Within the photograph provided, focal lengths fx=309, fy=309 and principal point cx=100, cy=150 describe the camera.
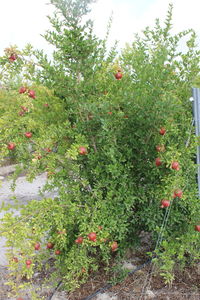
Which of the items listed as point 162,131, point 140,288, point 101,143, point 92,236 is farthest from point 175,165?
point 140,288

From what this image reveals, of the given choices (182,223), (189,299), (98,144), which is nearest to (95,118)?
(98,144)

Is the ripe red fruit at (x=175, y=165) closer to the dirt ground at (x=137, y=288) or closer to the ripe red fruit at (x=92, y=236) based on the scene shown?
the ripe red fruit at (x=92, y=236)

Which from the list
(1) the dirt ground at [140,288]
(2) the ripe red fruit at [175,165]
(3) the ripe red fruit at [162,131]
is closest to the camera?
(2) the ripe red fruit at [175,165]

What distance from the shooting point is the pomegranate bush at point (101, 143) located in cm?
202

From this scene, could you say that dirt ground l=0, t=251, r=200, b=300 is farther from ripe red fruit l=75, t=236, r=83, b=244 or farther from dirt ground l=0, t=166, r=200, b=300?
ripe red fruit l=75, t=236, r=83, b=244

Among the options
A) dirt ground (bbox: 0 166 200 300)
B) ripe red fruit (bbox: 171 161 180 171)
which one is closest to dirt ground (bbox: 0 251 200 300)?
dirt ground (bbox: 0 166 200 300)

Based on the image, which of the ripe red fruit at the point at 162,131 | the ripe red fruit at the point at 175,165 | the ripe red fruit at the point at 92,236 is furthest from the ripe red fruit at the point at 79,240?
the ripe red fruit at the point at 162,131

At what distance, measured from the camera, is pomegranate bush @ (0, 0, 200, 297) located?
79.7 inches

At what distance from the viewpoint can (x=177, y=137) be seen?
2270 mm

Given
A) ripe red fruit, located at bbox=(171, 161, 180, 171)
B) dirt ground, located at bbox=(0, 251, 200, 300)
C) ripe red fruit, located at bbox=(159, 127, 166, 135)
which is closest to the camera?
ripe red fruit, located at bbox=(171, 161, 180, 171)

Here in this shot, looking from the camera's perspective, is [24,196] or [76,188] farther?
[24,196]

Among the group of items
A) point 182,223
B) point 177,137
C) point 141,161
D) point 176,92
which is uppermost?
point 176,92

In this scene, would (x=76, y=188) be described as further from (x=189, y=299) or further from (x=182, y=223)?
(x=189, y=299)

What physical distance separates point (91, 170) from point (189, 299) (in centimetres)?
124
